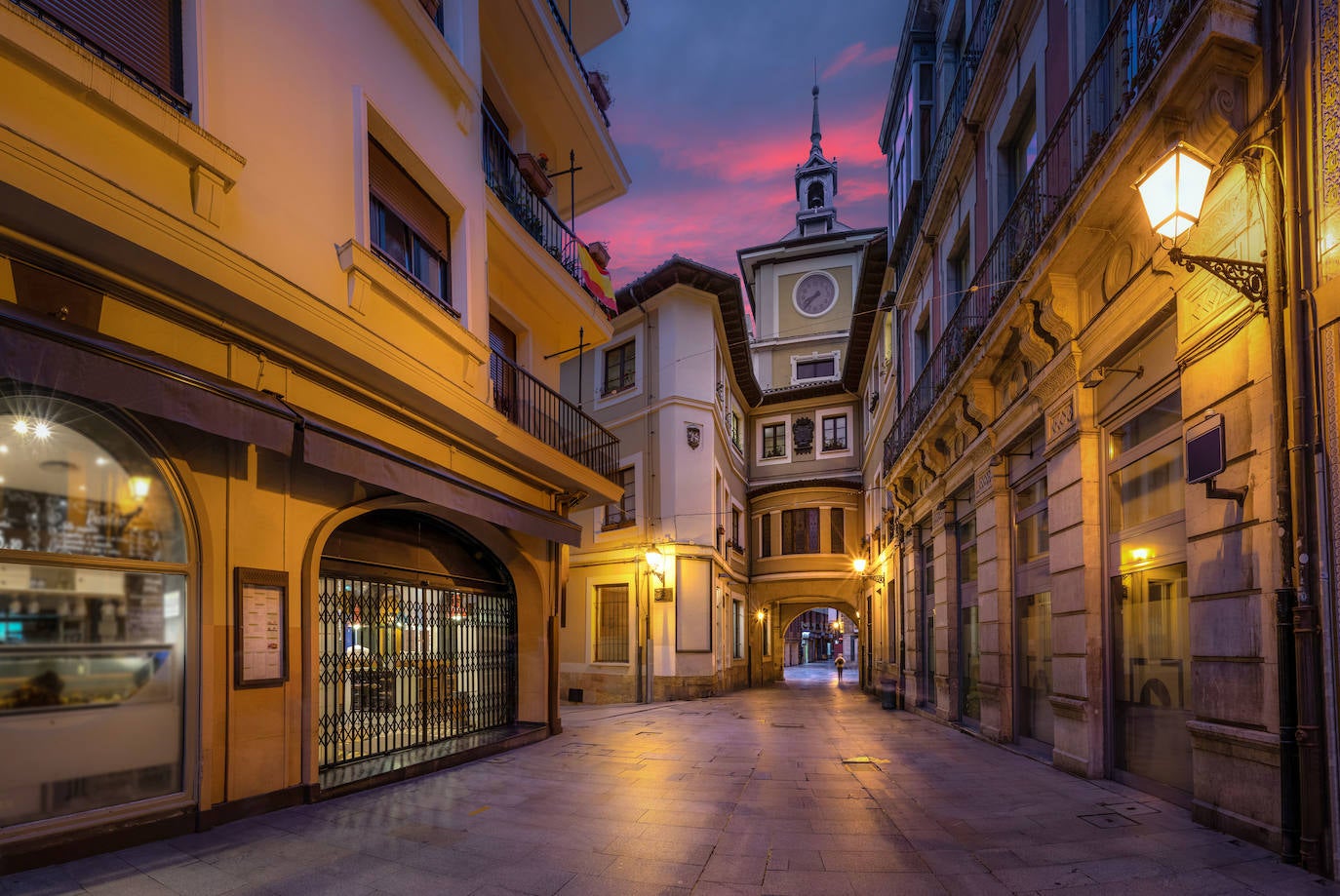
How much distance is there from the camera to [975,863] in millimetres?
5566

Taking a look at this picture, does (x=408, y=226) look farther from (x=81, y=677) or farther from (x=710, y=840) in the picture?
(x=710, y=840)

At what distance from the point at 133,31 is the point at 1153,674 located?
32.9 ft

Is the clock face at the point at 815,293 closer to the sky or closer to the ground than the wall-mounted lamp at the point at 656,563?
closer to the sky

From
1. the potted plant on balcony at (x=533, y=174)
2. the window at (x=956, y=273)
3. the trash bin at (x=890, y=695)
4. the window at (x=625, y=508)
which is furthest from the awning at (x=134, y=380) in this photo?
the window at (x=625, y=508)

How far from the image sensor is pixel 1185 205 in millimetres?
5422

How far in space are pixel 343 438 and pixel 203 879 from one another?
3.55 meters

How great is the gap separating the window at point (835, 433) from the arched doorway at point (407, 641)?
22132 millimetres

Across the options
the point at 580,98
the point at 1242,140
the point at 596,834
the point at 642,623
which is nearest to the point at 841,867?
the point at 596,834

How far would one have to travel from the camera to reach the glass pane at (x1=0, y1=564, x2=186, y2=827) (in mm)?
5168

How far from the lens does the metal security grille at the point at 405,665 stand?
8570mm

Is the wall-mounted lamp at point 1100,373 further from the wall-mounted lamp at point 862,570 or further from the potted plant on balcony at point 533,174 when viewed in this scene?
the wall-mounted lamp at point 862,570

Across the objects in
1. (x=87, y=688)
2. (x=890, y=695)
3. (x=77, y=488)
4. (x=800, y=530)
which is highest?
(x=77, y=488)

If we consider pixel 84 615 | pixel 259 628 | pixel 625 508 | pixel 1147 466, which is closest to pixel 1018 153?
pixel 1147 466

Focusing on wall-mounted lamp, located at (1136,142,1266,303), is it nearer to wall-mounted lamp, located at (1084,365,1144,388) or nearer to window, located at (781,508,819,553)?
wall-mounted lamp, located at (1084,365,1144,388)
